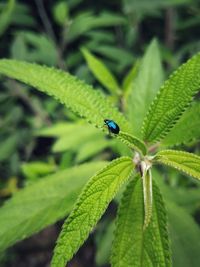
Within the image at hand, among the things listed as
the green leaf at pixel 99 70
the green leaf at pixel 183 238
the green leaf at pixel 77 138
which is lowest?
the green leaf at pixel 183 238

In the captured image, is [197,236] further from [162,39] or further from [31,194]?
[162,39]

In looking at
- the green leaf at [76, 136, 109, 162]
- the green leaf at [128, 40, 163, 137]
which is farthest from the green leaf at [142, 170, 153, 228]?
the green leaf at [76, 136, 109, 162]

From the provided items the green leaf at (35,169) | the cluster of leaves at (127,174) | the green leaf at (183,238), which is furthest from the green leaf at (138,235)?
the green leaf at (35,169)

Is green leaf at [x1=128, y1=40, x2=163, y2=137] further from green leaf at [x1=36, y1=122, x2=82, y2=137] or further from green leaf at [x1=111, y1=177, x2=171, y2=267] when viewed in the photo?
green leaf at [x1=36, y1=122, x2=82, y2=137]

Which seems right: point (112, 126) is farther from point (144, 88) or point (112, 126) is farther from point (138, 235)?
point (144, 88)

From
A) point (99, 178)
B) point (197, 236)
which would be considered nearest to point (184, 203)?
point (197, 236)

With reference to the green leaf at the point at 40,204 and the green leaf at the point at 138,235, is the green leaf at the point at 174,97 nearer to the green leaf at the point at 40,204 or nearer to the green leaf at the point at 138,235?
the green leaf at the point at 138,235
